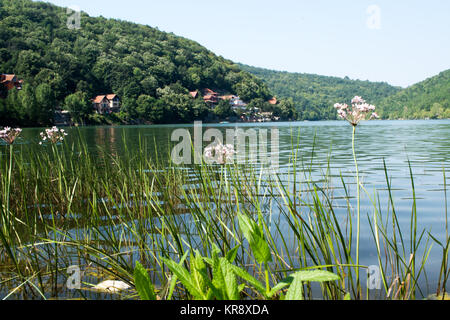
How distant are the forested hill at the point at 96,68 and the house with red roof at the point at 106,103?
207cm

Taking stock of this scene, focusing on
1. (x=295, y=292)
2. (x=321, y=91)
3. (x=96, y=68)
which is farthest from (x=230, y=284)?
(x=321, y=91)

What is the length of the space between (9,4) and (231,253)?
13142 centimetres

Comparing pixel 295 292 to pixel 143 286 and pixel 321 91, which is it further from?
pixel 321 91

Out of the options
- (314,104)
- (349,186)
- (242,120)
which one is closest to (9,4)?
(242,120)

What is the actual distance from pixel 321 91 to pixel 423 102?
74873 mm

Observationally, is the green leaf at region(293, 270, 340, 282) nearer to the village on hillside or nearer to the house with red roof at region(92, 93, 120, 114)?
the village on hillside

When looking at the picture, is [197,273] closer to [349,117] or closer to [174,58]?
[349,117]

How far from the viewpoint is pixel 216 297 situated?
1712 millimetres

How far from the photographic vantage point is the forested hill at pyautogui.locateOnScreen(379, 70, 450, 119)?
9724 centimetres

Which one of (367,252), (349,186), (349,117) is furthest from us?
(349,186)

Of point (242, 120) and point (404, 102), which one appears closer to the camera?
point (404, 102)

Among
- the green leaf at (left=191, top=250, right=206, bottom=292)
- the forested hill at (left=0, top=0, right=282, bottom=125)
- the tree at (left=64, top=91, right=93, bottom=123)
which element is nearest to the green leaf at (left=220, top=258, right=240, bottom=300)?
the green leaf at (left=191, top=250, right=206, bottom=292)

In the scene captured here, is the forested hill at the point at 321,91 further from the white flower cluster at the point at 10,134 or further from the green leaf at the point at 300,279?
the green leaf at the point at 300,279

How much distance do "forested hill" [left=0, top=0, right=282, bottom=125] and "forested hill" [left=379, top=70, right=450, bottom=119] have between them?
44.1 m
